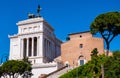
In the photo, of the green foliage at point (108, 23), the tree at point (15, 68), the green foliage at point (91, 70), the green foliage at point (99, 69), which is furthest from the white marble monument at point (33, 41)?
the green foliage at point (99, 69)

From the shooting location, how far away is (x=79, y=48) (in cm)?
8375

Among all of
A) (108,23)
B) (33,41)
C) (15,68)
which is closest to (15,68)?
(15,68)

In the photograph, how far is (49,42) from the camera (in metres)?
102

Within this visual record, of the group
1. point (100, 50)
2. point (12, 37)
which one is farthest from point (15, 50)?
point (100, 50)

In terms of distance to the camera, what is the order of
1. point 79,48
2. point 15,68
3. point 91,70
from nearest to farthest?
1. point 91,70
2. point 15,68
3. point 79,48

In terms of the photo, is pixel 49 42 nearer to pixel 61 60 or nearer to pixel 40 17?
pixel 40 17

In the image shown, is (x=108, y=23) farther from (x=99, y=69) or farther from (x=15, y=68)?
(x=15, y=68)

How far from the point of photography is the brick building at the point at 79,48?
82.1 metres

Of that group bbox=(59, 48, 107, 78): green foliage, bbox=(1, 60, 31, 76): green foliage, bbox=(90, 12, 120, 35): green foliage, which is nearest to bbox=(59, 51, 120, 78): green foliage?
bbox=(59, 48, 107, 78): green foliage

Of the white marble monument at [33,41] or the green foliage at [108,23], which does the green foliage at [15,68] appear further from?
the white marble monument at [33,41]

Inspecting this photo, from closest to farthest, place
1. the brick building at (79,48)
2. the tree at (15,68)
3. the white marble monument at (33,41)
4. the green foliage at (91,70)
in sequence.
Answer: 1. the green foliage at (91,70)
2. the tree at (15,68)
3. the brick building at (79,48)
4. the white marble monument at (33,41)

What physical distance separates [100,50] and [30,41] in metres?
24.7

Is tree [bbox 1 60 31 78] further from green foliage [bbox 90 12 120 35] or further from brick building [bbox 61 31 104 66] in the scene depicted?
brick building [bbox 61 31 104 66]

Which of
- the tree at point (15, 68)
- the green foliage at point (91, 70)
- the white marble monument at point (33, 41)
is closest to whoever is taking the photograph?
the green foliage at point (91, 70)
